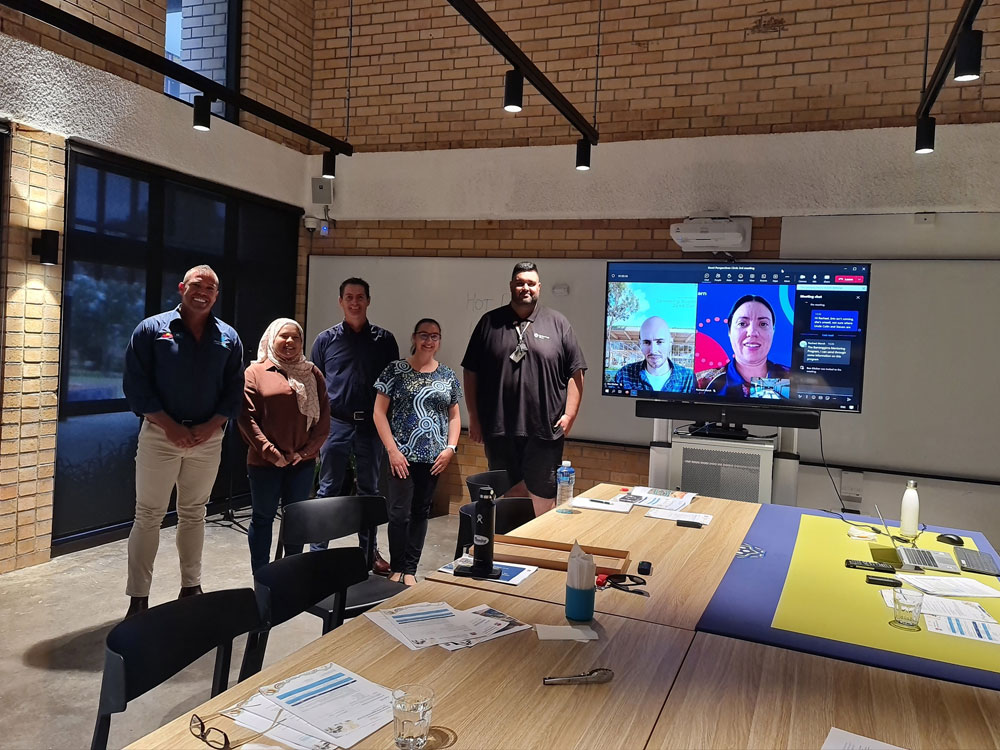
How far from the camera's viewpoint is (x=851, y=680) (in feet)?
5.52

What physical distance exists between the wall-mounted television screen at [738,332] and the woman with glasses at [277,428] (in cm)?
211

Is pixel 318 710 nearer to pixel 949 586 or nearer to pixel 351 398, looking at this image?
pixel 949 586

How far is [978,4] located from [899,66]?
9.64 feet

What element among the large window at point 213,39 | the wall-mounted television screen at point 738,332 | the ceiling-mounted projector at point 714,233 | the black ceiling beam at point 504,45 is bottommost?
the wall-mounted television screen at point 738,332

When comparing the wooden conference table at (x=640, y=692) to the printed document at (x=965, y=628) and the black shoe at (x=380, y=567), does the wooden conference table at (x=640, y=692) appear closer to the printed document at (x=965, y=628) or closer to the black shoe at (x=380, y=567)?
the printed document at (x=965, y=628)

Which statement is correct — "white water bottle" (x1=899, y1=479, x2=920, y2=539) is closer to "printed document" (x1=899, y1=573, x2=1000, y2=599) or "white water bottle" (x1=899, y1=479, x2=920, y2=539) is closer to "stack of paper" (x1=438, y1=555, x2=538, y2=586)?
"printed document" (x1=899, y1=573, x2=1000, y2=599)

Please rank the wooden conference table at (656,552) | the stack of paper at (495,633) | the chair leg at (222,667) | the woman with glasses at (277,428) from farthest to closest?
the woman with glasses at (277,428)
the wooden conference table at (656,552)
the chair leg at (222,667)
the stack of paper at (495,633)

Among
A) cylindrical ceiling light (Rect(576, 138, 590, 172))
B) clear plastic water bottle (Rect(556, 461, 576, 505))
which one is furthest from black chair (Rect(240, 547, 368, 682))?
cylindrical ceiling light (Rect(576, 138, 590, 172))

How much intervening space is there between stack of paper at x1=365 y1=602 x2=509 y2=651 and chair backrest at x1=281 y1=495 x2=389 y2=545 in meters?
0.96

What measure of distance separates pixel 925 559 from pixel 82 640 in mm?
3391

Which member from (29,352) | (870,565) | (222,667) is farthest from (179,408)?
(870,565)

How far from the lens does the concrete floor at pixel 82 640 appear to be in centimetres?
275

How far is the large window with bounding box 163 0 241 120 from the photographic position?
5918mm

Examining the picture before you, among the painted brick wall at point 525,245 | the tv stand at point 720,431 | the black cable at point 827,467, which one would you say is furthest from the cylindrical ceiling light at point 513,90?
the black cable at point 827,467
